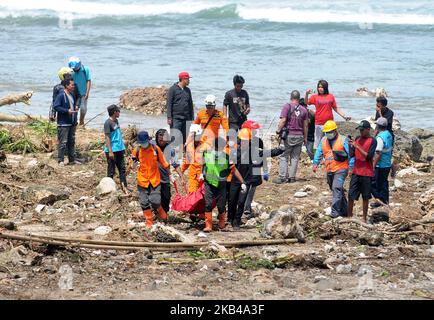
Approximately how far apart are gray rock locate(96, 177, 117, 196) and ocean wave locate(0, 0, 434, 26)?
30.9 m

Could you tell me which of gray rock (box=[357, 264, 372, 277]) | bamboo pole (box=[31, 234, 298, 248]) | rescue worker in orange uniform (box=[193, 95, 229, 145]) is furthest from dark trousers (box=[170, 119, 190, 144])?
gray rock (box=[357, 264, 372, 277])

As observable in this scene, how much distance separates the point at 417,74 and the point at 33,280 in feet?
68.6

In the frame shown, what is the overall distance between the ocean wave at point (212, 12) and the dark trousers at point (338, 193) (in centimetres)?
3155

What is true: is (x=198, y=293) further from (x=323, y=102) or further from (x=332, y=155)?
(x=323, y=102)

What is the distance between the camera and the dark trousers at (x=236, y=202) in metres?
12.8

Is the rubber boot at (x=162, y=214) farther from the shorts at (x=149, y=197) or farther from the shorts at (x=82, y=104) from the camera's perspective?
the shorts at (x=82, y=104)

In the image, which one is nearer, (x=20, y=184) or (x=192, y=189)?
(x=192, y=189)

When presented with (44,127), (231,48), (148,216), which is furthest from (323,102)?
(231,48)

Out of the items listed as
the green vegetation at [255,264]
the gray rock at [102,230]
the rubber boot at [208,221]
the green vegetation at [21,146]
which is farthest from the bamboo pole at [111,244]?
the green vegetation at [21,146]

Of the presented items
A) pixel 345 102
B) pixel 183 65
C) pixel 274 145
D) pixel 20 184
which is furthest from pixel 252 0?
pixel 20 184

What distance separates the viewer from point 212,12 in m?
47.5

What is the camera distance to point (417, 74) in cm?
2891

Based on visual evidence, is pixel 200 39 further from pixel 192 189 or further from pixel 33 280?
pixel 33 280

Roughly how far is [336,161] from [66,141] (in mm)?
5333
